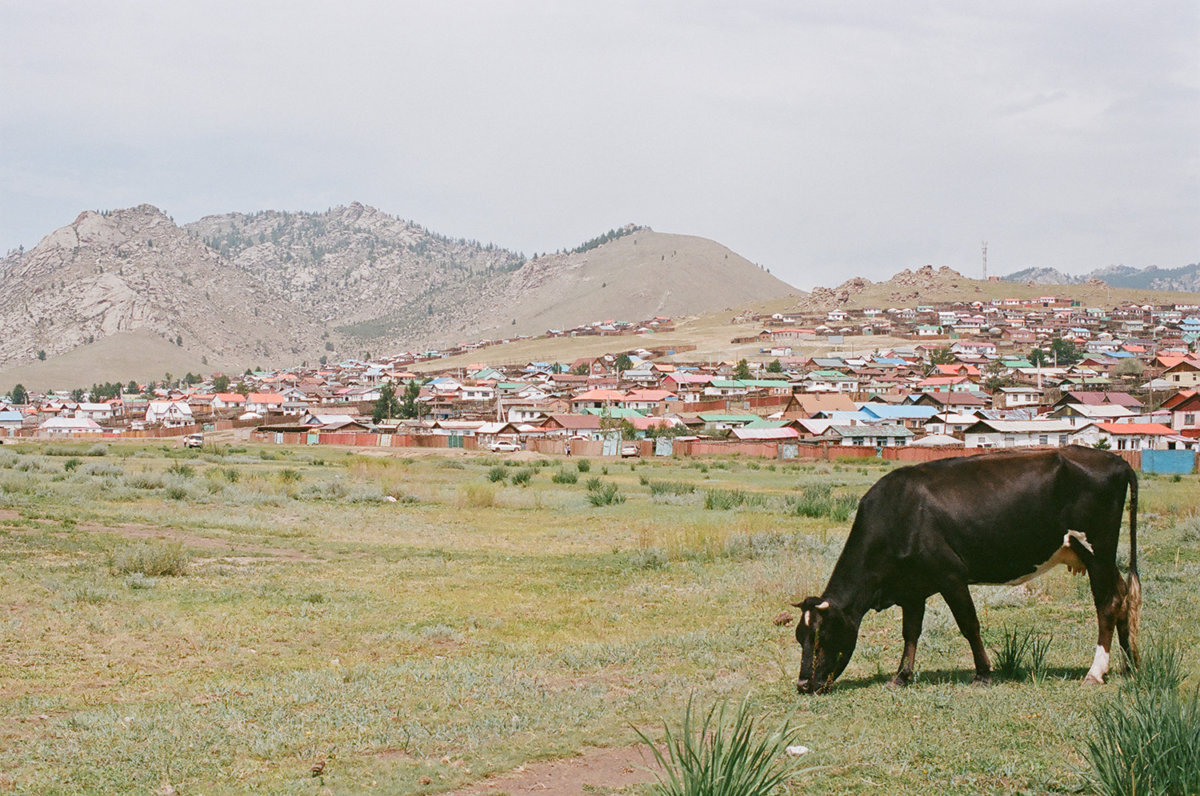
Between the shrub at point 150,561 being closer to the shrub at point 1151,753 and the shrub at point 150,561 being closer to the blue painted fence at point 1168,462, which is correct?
the shrub at point 1151,753

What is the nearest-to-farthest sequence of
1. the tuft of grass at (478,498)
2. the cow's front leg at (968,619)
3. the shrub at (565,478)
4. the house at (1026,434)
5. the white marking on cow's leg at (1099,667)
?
the white marking on cow's leg at (1099,667)
the cow's front leg at (968,619)
the tuft of grass at (478,498)
the shrub at (565,478)
the house at (1026,434)

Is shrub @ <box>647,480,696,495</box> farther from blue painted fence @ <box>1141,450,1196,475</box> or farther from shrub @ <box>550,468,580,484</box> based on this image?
blue painted fence @ <box>1141,450,1196,475</box>

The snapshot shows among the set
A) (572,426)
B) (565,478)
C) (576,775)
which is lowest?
(572,426)

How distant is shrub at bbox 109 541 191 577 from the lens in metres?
17.5

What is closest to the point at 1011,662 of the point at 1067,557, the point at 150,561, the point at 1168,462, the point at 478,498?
the point at 1067,557

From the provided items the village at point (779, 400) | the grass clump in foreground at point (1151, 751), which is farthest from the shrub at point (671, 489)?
the grass clump in foreground at point (1151, 751)

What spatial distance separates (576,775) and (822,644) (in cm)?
314

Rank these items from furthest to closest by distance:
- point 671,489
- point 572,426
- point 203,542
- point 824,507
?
1. point 572,426
2. point 671,489
3. point 824,507
4. point 203,542

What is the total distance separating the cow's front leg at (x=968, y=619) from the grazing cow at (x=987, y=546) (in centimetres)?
1

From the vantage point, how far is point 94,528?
23.4 meters

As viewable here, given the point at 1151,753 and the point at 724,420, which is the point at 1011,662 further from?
the point at 724,420

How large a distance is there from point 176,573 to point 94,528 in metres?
7.44

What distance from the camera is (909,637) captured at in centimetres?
939

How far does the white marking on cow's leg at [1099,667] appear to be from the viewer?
8750 millimetres
